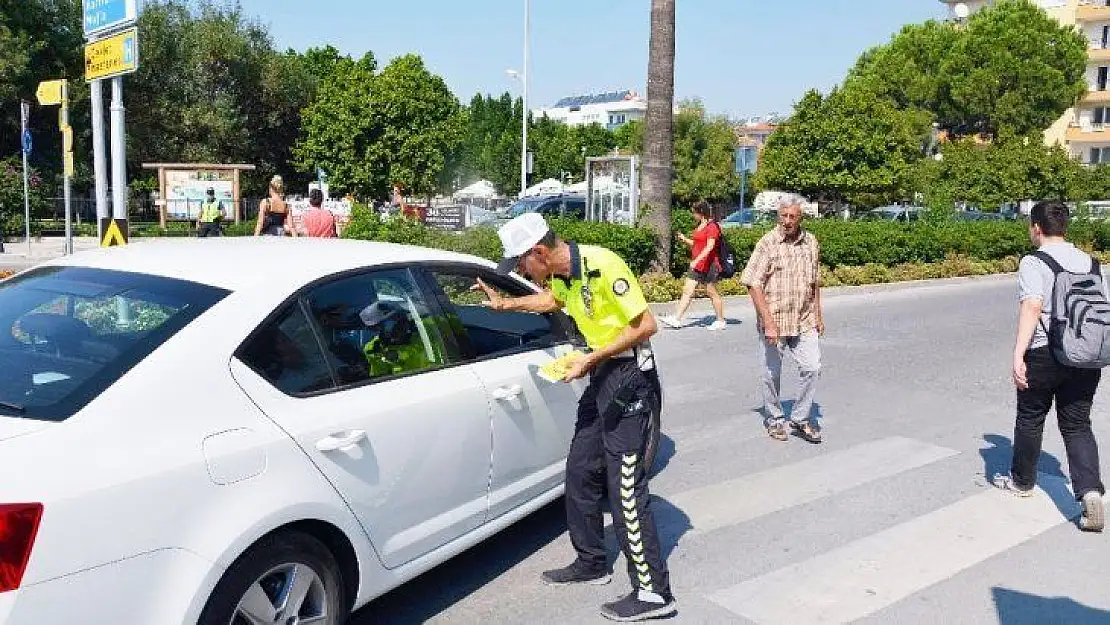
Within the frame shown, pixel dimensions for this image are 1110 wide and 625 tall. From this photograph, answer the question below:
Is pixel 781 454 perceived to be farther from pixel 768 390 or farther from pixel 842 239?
pixel 842 239

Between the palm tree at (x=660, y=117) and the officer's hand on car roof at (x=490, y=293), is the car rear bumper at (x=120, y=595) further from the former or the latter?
the palm tree at (x=660, y=117)

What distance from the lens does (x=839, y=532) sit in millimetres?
5086

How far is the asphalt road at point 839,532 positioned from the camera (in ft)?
13.7

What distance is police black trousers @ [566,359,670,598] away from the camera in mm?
3896

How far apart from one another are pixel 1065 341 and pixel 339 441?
3764 mm

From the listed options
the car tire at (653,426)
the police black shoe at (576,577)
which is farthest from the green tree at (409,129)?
the police black shoe at (576,577)

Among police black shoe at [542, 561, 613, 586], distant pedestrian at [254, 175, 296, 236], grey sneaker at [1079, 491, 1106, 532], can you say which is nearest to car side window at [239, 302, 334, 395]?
police black shoe at [542, 561, 613, 586]

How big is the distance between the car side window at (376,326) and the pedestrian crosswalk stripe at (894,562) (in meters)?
Result: 1.72

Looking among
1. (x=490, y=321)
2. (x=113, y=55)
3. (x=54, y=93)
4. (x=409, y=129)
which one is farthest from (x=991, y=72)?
(x=490, y=321)

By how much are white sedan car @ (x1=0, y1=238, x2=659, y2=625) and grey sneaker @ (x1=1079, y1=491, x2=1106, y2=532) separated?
2.94 meters

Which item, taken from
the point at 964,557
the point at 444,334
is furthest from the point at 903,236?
the point at 444,334

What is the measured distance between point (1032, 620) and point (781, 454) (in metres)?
2.52

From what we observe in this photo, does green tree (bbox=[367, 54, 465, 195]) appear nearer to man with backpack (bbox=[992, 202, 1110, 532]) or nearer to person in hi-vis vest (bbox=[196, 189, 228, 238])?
person in hi-vis vest (bbox=[196, 189, 228, 238])

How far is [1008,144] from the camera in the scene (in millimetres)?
39781
